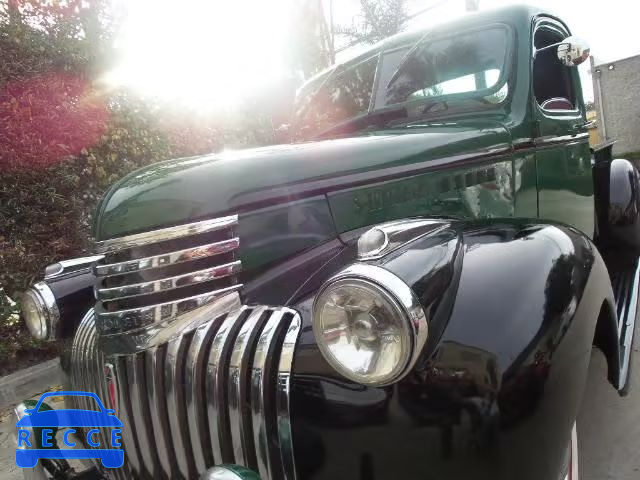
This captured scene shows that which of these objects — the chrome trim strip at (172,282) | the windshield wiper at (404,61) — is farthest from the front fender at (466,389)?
the windshield wiper at (404,61)

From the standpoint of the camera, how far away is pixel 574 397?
1257 mm

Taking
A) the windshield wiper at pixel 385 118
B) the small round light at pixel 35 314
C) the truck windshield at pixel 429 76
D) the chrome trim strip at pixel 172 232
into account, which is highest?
the truck windshield at pixel 429 76

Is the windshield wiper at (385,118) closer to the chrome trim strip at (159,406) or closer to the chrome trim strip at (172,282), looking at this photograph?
the chrome trim strip at (172,282)

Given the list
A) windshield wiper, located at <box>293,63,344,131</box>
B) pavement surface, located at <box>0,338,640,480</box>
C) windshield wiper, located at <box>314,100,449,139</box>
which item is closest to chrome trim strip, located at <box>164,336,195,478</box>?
pavement surface, located at <box>0,338,640,480</box>

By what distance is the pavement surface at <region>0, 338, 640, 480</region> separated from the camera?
6.95 ft

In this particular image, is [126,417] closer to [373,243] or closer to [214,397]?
[214,397]

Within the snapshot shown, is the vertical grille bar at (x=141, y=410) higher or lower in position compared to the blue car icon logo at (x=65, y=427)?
higher

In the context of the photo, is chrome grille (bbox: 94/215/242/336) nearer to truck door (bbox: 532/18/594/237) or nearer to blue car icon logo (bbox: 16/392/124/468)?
blue car icon logo (bbox: 16/392/124/468)

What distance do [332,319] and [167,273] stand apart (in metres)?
0.52

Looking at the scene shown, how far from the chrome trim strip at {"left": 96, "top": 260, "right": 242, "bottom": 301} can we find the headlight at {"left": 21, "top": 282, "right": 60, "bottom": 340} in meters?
0.67

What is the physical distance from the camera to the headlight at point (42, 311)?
77.0 inches

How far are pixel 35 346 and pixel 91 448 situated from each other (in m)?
2.57

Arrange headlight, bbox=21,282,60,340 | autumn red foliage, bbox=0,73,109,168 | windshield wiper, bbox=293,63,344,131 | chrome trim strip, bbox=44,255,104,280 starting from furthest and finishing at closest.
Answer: autumn red foliage, bbox=0,73,109,168
windshield wiper, bbox=293,63,344,131
chrome trim strip, bbox=44,255,104,280
headlight, bbox=21,282,60,340

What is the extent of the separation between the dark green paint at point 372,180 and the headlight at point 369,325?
44 cm
